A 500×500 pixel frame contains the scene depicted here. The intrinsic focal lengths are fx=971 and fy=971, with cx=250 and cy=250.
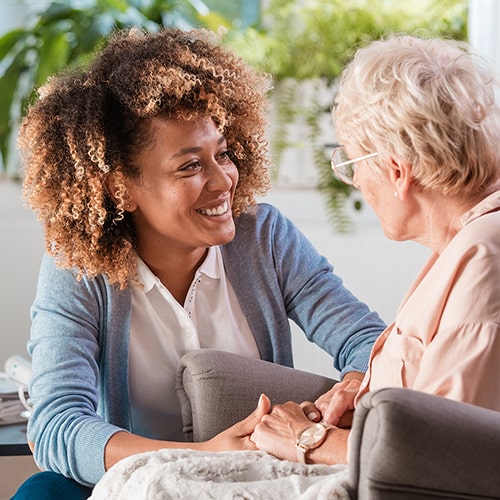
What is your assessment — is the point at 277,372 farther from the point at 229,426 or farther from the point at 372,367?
the point at 372,367

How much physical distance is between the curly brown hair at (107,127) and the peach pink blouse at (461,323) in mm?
660

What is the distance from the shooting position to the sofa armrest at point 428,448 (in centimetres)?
120

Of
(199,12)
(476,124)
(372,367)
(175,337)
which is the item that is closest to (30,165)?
(175,337)

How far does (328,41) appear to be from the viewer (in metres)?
3.29

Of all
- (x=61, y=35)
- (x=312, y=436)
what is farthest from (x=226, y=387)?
(x=61, y=35)

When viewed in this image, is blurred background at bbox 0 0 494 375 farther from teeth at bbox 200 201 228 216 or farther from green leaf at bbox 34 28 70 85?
teeth at bbox 200 201 228 216

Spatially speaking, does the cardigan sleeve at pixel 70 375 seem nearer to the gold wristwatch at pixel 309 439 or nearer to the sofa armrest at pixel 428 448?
the gold wristwatch at pixel 309 439

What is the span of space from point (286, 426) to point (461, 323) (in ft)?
1.48

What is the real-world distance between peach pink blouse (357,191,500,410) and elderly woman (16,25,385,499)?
428 millimetres

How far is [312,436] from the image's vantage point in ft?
5.32

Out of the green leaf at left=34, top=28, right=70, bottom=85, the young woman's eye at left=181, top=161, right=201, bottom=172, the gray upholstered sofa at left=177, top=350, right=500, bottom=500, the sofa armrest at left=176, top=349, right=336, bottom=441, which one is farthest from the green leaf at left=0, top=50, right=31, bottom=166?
the gray upholstered sofa at left=177, top=350, right=500, bottom=500

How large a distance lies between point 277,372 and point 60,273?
48 centimetres

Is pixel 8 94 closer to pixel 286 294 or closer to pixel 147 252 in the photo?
pixel 147 252

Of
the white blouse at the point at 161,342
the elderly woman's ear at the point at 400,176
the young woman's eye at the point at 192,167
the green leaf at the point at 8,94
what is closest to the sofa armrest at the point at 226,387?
the white blouse at the point at 161,342
